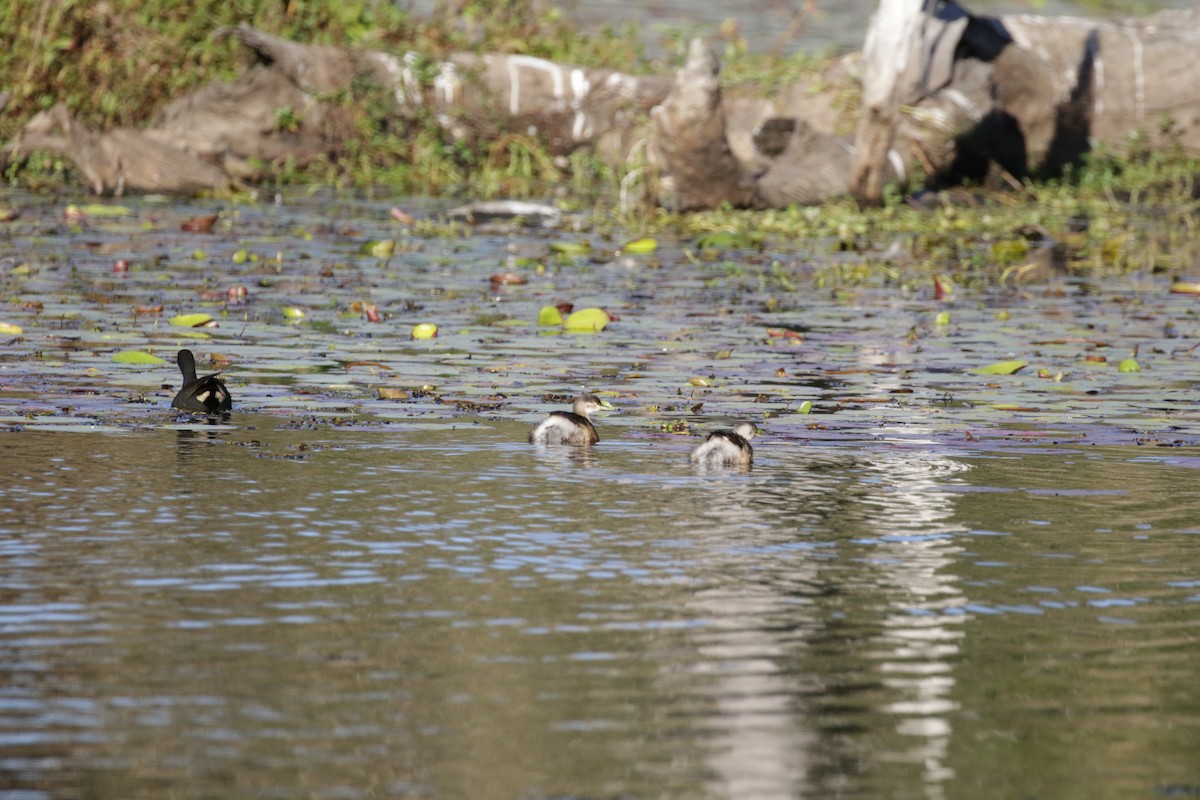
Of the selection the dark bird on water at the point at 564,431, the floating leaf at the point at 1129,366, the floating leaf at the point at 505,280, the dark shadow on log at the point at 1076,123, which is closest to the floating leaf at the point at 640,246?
the floating leaf at the point at 505,280

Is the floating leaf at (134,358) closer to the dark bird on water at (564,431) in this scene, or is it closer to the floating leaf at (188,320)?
the floating leaf at (188,320)

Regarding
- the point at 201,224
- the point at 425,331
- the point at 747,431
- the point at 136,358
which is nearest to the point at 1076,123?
the point at 201,224

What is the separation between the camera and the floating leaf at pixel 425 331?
12102 mm

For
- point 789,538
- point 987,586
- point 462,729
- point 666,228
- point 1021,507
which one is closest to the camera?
point 462,729

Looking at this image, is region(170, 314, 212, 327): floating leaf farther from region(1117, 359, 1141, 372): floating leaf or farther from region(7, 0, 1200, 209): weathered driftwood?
region(7, 0, 1200, 209): weathered driftwood

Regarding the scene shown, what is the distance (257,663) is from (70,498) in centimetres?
235

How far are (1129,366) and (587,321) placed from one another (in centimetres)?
332

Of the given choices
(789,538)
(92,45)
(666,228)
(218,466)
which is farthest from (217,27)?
(789,538)

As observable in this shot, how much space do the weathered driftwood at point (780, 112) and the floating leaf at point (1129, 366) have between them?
876 centimetres

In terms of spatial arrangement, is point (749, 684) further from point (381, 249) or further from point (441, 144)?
point (441, 144)

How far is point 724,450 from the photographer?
8.10 meters

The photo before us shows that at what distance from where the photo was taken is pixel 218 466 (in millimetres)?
8109

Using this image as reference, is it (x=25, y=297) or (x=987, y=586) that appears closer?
(x=987, y=586)

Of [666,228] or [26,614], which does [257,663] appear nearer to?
[26,614]
